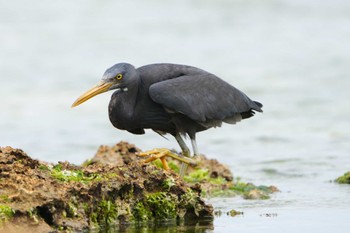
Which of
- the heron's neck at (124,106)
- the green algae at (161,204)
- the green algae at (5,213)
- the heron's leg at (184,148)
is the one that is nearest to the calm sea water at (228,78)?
the green algae at (161,204)

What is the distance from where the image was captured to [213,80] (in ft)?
35.8

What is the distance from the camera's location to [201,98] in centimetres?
1061

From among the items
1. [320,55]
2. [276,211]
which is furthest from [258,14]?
[276,211]

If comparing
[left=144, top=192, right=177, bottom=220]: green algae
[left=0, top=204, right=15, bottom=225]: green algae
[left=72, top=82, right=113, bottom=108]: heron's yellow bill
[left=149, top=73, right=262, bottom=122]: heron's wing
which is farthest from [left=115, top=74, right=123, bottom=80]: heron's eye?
[left=0, top=204, right=15, bottom=225]: green algae

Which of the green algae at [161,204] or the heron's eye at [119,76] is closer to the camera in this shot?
the green algae at [161,204]

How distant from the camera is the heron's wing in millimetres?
10195

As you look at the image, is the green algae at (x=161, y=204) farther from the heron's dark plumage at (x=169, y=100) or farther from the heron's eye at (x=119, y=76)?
the heron's eye at (x=119, y=76)

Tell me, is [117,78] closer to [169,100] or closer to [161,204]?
[169,100]

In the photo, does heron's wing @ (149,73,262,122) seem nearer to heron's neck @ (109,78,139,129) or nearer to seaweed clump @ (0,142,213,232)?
heron's neck @ (109,78,139,129)

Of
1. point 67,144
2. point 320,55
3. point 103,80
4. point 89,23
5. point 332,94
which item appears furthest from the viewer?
point 89,23

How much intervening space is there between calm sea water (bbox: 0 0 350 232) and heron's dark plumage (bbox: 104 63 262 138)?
1.08m

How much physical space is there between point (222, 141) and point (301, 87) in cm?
485

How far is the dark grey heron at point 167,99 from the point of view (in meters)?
10.2

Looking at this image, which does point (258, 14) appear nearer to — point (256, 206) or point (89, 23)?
point (89, 23)
